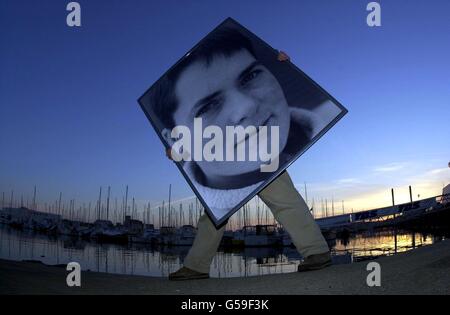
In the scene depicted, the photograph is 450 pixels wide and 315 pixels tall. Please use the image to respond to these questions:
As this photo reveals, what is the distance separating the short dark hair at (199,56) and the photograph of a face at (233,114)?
13mm

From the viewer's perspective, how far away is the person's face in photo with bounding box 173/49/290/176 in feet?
12.5

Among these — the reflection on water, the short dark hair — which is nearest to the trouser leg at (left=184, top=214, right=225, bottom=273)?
the short dark hair

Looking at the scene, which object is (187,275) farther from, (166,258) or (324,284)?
(166,258)

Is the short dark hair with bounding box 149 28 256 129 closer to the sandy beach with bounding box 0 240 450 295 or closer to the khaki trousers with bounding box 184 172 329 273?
the khaki trousers with bounding box 184 172 329 273

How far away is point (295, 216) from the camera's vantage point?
12.4 feet

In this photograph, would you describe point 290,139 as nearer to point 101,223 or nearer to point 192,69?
point 192,69

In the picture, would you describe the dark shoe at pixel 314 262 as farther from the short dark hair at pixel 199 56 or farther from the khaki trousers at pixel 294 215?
the short dark hair at pixel 199 56

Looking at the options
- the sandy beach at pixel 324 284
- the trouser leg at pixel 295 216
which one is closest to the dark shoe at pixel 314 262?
the trouser leg at pixel 295 216

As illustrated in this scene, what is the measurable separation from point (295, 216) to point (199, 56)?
7.81ft

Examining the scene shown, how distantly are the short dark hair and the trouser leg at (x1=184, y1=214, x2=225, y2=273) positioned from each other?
1.51 metres

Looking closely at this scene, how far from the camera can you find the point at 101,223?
107m

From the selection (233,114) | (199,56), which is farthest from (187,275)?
(199,56)
